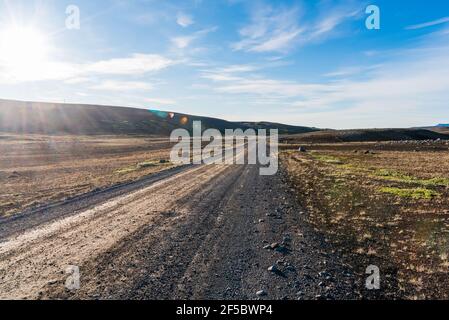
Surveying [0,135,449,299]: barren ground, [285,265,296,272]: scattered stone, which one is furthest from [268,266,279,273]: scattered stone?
[285,265,296,272]: scattered stone

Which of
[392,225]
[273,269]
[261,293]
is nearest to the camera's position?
[261,293]

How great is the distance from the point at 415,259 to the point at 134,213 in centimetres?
1120

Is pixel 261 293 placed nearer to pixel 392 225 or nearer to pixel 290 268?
pixel 290 268

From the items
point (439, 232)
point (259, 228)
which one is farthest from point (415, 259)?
point (259, 228)

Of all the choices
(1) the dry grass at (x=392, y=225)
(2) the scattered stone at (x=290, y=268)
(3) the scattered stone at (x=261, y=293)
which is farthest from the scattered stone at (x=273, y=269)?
(1) the dry grass at (x=392, y=225)

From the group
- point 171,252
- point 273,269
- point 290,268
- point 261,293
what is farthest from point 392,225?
point 171,252

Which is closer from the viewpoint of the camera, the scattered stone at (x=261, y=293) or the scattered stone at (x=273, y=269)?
the scattered stone at (x=261, y=293)

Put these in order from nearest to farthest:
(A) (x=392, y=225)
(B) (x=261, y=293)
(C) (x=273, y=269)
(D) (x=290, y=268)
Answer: (B) (x=261, y=293)
(C) (x=273, y=269)
(D) (x=290, y=268)
(A) (x=392, y=225)

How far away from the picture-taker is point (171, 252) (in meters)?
10.3

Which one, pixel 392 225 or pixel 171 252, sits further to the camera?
pixel 392 225

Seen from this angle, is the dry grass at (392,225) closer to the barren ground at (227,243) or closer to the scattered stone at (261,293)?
the barren ground at (227,243)

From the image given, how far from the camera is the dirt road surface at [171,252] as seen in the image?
7.91 meters
